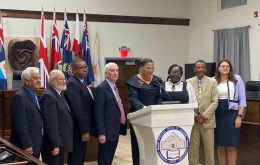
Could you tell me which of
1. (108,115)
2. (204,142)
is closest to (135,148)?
(108,115)

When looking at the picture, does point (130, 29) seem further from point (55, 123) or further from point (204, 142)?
point (55, 123)

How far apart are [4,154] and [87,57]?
7.17 metres

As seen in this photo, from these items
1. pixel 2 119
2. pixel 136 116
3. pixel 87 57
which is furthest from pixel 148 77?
pixel 87 57

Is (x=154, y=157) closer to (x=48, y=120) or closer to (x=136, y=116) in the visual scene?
(x=136, y=116)

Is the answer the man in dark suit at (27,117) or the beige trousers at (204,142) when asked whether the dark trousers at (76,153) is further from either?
the beige trousers at (204,142)

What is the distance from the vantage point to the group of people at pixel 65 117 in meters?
3.49

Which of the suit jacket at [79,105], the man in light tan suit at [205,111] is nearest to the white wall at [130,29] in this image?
the suit jacket at [79,105]

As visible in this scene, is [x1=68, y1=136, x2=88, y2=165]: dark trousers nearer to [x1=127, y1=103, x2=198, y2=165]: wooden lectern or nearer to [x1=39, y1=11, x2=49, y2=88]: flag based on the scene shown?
[x1=127, y1=103, x2=198, y2=165]: wooden lectern

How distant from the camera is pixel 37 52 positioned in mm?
9547

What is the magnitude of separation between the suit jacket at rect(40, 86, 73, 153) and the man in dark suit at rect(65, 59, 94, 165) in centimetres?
24

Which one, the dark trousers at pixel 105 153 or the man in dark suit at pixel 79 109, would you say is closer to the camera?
the man in dark suit at pixel 79 109

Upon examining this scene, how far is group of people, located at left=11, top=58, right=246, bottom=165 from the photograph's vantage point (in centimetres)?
356

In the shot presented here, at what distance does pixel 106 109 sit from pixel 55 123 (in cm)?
69

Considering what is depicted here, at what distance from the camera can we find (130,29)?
35.8ft
